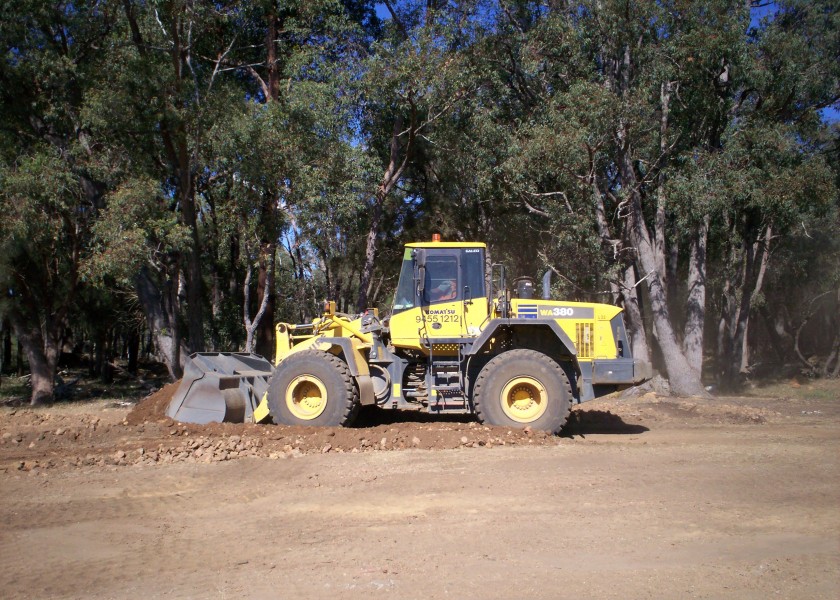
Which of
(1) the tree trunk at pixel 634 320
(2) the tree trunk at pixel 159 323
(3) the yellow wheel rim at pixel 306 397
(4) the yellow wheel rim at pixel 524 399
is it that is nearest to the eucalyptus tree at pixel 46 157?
(2) the tree trunk at pixel 159 323

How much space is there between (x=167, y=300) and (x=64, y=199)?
5.21 m

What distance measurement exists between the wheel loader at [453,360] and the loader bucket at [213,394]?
0.02 m

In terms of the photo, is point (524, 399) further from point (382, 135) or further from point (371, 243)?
point (382, 135)

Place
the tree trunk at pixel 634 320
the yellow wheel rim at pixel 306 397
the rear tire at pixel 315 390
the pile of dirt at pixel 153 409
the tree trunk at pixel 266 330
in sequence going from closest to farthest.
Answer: the rear tire at pixel 315 390 → the yellow wheel rim at pixel 306 397 → the pile of dirt at pixel 153 409 → the tree trunk at pixel 634 320 → the tree trunk at pixel 266 330

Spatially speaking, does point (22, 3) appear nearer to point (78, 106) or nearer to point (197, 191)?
point (78, 106)

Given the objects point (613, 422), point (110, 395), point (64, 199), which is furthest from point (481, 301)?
point (110, 395)

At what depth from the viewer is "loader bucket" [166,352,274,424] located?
11.6m

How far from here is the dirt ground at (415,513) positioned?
5250 mm

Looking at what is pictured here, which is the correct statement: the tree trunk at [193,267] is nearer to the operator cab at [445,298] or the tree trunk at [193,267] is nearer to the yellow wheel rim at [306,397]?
the yellow wheel rim at [306,397]

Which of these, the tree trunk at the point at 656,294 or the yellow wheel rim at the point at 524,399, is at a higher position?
the tree trunk at the point at 656,294

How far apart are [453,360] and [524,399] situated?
1.26 meters

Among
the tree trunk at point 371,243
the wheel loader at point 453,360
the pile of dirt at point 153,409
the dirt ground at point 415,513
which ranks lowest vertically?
the dirt ground at point 415,513

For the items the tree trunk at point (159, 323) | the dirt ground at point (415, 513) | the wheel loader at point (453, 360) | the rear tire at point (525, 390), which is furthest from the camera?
the tree trunk at point (159, 323)

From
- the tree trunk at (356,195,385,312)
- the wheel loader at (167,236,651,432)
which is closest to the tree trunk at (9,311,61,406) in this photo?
the tree trunk at (356,195,385,312)
